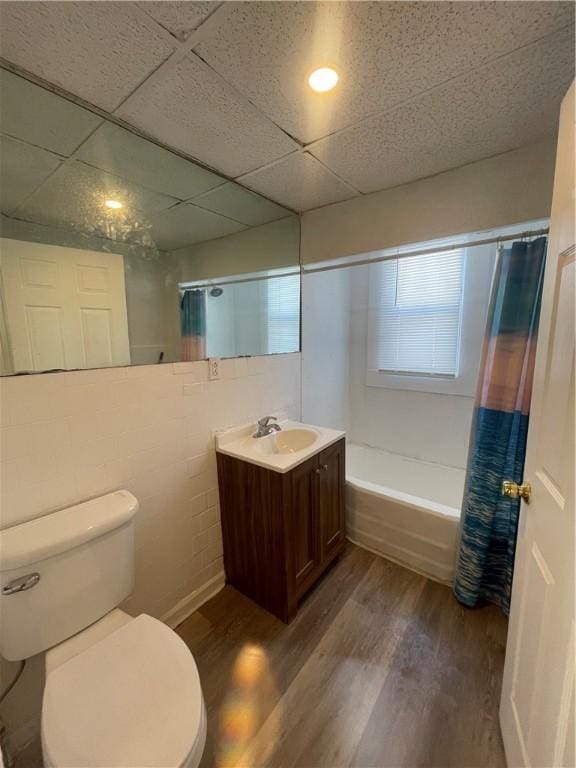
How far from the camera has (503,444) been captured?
4.93 feet

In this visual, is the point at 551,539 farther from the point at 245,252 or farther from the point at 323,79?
the point at 245,252

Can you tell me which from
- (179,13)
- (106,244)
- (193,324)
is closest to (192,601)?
(193,324)

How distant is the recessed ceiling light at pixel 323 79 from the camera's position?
97cm

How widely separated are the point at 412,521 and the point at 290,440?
0.87 metres

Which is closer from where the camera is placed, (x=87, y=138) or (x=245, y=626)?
(x=87, y=138)

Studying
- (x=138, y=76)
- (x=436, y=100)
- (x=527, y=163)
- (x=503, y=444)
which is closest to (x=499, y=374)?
(x=503, y=444)

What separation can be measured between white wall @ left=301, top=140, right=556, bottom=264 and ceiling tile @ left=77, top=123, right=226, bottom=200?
747 mm

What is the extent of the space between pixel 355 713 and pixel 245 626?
59cm

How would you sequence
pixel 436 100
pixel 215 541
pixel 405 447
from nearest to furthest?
pixel 436 100 → pixel 215 541 → pixel 405 447

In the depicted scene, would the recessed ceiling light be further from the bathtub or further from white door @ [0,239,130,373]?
the bathtub

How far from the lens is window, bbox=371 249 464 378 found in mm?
2385

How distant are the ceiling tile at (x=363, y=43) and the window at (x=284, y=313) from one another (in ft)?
3.66

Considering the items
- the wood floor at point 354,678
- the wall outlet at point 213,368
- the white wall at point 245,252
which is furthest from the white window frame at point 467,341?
the wall outlet at point 213,368

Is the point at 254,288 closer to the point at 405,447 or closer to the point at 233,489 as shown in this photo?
the point at 233,489
